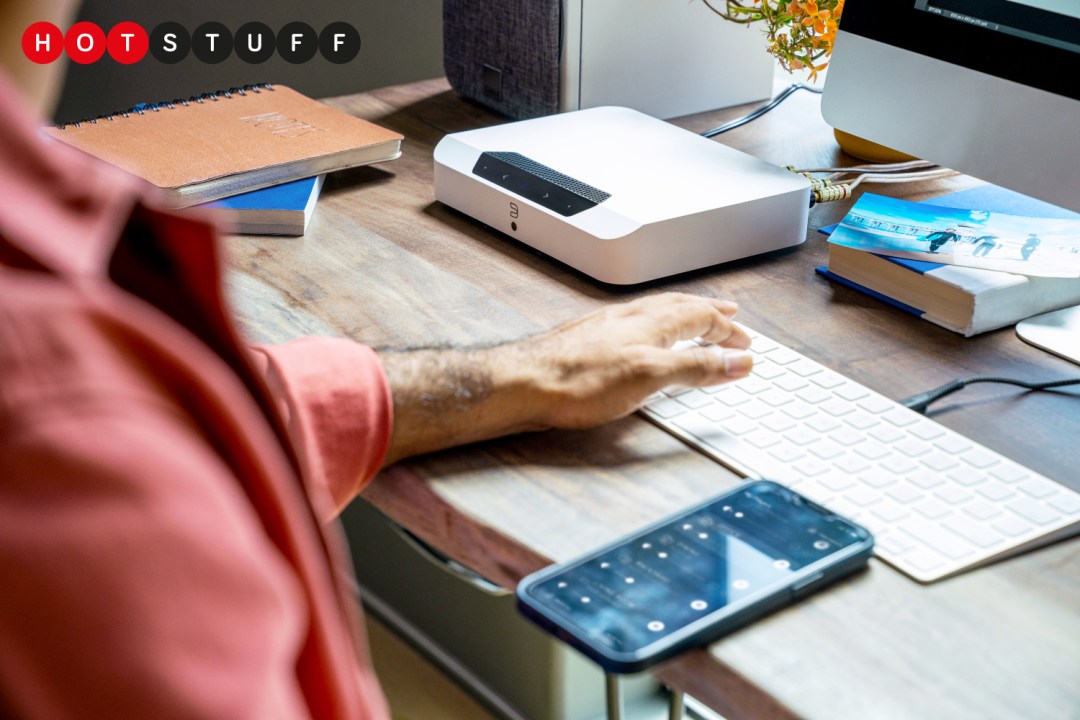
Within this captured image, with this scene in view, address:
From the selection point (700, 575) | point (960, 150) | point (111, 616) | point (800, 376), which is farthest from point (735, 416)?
point (111, 616)

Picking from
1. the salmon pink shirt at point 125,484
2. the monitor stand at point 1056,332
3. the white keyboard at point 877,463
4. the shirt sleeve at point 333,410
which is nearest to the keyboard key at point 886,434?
the white keyboard at point 877,463

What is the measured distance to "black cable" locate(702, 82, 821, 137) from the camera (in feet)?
4.49

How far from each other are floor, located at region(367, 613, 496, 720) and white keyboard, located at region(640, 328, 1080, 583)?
88cm

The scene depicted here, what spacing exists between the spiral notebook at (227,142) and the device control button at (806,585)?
700 millimetres

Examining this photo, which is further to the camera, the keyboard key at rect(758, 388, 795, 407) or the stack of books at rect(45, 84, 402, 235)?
the stack of books at rect(45, 84, 402, 235)

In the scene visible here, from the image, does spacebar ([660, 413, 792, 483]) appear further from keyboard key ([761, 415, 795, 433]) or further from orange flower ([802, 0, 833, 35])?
orange flower ([802, 0, 833, 35])

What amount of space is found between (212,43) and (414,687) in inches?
39.9

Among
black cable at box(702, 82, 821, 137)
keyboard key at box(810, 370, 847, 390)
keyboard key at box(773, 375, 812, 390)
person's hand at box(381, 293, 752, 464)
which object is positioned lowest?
keyboard key at box(773, 375, 812, 390)

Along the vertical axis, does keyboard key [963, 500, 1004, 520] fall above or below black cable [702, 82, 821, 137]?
below

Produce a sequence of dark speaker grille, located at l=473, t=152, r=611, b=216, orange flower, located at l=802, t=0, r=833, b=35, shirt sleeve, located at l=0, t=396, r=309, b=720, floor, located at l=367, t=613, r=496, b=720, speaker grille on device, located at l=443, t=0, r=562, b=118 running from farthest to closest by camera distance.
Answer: floor, located at l=367, t=613, r=496, b=720 → speaker grille on device, located at l=443, t=0, r=562, b=118 → orange flower, located at l=802, t=0, r=833, b=35 → dark speaker grille, located at l=473, t=152, r=611, b=216 → shirt sleeve, located at l=0, t=396, r=309, b=720

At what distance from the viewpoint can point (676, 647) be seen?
55 cm

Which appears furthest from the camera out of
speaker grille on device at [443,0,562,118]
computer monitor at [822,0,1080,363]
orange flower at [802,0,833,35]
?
speaker grille on device at [443,0,562,118]

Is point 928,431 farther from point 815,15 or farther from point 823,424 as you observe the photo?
point 815,15

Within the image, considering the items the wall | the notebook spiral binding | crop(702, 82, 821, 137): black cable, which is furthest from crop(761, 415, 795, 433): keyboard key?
the wall
